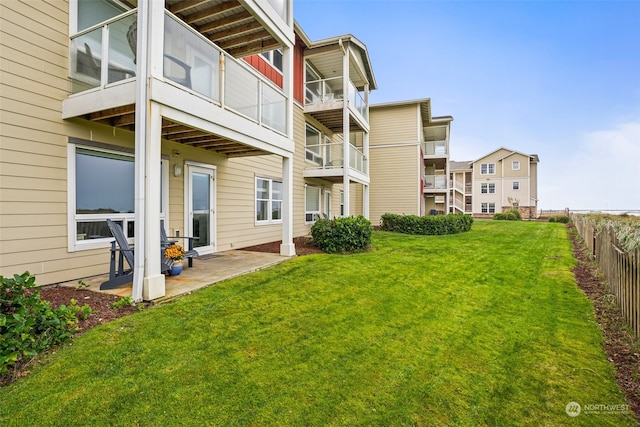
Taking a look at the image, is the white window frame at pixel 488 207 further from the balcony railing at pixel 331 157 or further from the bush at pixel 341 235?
the bush at pixel 341 235

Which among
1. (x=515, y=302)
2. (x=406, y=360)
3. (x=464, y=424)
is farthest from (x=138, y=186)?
(x=515, y=302)

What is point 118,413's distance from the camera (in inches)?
96.8

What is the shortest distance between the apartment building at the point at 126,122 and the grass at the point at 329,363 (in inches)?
56.5

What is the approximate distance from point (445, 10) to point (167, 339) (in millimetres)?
19070

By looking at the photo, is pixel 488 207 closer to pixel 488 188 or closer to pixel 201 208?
pixel 488 188

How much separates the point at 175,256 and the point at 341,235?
5.13m

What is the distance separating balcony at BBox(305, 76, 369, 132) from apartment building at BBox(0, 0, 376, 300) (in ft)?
16.3

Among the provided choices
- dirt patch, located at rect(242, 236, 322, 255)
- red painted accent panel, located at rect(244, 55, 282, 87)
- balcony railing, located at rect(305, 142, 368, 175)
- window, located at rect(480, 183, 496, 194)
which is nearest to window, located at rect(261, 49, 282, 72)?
red painted accent panel, located at rect(244, 55, 282, 87)

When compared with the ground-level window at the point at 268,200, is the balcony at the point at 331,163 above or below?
above

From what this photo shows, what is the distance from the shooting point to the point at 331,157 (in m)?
15.0

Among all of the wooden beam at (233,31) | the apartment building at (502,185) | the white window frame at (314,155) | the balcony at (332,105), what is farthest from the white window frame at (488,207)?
the wooden beam at (233,31)

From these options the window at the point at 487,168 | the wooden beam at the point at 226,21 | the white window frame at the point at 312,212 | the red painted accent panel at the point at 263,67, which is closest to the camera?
the wooden beam at the point at 226,21

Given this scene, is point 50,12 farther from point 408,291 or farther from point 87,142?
point 408,291

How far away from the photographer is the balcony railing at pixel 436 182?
23859 millimetres
